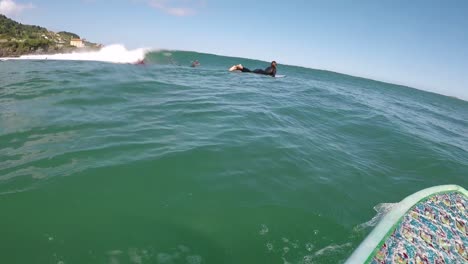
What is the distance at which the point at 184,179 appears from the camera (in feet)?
18.6

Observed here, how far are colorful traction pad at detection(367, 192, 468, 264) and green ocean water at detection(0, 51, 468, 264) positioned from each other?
62cm

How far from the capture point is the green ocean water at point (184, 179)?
409 cm

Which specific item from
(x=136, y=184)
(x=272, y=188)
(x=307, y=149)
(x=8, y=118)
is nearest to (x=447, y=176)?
(x=307, y=149)

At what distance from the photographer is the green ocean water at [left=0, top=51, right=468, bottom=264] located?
161 inches

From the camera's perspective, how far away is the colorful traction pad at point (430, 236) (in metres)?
4.14

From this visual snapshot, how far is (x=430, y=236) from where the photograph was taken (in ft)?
15.5

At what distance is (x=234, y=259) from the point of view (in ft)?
13.2

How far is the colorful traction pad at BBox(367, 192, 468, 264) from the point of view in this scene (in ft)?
13.6

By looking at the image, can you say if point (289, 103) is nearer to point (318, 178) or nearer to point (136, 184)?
point (318, 178)

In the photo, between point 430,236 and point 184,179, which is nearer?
point 430,236

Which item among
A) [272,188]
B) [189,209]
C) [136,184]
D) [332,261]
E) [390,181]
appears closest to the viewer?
[332,261]

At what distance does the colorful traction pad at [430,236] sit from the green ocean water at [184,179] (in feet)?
2.05

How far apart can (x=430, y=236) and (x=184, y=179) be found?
432 centimetres

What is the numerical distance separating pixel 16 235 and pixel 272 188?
13.7ft
